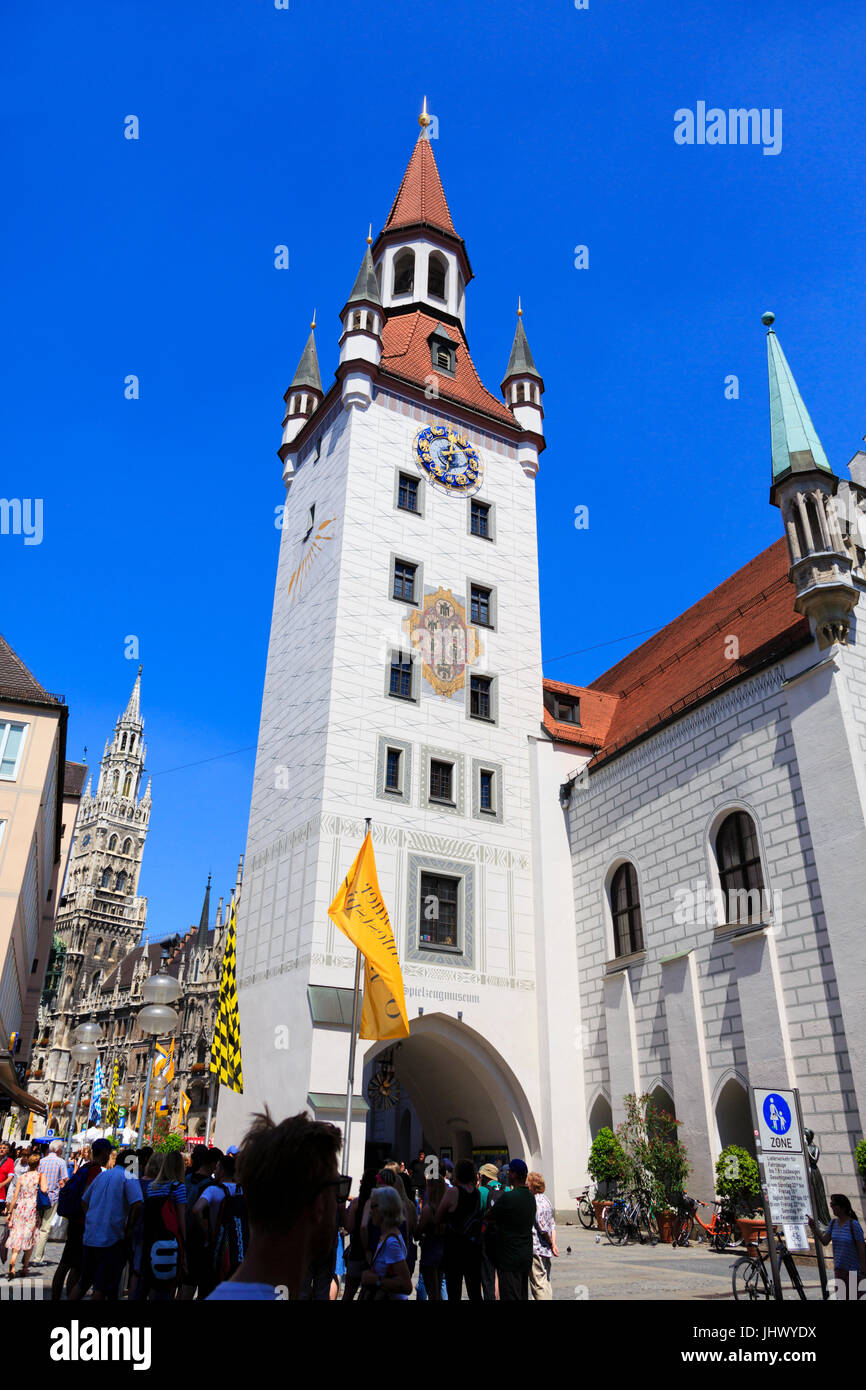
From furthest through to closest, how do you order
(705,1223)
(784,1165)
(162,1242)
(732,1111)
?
1. (732,1111)
2. (705,1223)
3. (784,1165)
4. (162,1242)

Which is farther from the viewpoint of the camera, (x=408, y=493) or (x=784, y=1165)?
(x=408, y=493)

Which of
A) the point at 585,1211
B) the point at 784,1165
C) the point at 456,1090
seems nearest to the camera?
the point at 784,1165

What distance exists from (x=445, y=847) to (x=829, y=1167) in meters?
12.2

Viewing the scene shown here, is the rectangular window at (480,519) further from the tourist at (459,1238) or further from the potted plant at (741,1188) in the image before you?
the tourist at (459,1238)

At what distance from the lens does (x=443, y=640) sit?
28.5 metres

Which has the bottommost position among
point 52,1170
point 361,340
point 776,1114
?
point 52,1170

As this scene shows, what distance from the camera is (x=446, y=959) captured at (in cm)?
2428

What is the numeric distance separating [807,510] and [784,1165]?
14.5 m

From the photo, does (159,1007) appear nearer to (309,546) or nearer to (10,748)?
(10,748)

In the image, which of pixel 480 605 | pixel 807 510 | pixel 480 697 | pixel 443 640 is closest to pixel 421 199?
pixel 480 605

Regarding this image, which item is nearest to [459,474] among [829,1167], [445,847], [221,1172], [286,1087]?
[445,847]

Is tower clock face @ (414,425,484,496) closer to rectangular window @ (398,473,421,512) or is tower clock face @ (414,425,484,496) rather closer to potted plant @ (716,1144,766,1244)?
rectangular window @ (398,473,421,512)
